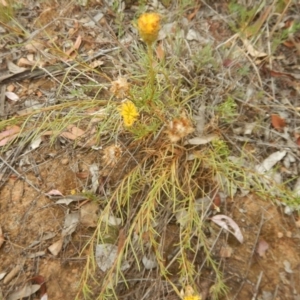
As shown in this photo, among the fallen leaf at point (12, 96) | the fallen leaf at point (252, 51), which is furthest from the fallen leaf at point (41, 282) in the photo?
the fallen leaf at point (252, 51)

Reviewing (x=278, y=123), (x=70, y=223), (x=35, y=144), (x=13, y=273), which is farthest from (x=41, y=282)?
(x=278, y=123)

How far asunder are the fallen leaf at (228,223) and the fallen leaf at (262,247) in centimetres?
6

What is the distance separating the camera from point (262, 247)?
4.56 feet

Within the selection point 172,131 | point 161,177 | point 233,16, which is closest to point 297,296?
point 161,177

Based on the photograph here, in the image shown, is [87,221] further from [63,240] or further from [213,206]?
[213,206]

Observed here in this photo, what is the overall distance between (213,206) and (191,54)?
0.70 meters

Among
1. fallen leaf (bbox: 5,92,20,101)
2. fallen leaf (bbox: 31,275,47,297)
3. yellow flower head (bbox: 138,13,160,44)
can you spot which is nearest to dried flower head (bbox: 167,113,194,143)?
yellow flower head (bbox: 138,13,160,44)

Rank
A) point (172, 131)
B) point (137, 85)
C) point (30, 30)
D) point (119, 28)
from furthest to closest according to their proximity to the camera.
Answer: point (30, 30) < point (119, 28) < point (137, 85) < point (172, 131)

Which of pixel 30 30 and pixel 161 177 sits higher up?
pixel 30 30

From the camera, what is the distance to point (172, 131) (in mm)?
1170

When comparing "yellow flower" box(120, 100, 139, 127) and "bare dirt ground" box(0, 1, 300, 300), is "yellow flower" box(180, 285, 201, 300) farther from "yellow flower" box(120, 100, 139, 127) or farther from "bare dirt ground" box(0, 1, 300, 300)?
"yellow flower" box(120, 100, 139, 127)

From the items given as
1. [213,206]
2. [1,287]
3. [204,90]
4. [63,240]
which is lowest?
[1,287]

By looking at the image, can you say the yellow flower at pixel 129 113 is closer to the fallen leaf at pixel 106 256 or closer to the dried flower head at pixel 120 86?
the dried flower head at pixel 120 86

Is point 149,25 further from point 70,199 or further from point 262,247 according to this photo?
point 262,247
